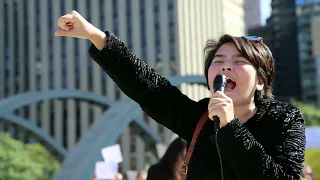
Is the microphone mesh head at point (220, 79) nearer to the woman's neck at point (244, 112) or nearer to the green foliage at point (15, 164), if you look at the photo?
the woman's neck at point (244, 112)

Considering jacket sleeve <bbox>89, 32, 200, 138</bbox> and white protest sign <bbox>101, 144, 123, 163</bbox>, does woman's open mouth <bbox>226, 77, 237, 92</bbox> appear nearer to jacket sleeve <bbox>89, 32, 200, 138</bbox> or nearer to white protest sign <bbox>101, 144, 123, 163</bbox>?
jacket sleeve <bbox>89, 32, 200, 138</bbox>

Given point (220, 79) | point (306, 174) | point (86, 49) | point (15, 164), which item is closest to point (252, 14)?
point (86, 49)

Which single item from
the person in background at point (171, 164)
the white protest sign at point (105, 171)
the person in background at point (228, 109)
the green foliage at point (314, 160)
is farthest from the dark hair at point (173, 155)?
the green foliage at point (314, 160)

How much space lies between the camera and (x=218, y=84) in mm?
1690

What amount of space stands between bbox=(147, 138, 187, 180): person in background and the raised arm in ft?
6.28

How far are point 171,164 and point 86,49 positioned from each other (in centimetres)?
4600

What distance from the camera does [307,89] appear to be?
6312 centimetres

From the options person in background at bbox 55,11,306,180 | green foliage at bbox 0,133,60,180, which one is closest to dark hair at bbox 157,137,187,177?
person in background at bbox 55,11,306,180

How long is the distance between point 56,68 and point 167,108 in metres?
49.1

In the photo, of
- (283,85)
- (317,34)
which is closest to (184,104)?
(317,34)

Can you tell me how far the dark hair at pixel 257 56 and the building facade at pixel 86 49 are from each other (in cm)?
4230

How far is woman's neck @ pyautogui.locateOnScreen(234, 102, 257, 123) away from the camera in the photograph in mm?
1924

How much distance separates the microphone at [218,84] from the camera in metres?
1.65

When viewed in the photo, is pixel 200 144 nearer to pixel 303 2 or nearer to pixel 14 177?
pixel 14 177
